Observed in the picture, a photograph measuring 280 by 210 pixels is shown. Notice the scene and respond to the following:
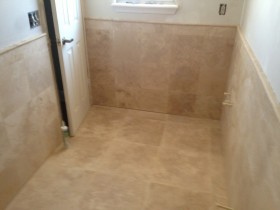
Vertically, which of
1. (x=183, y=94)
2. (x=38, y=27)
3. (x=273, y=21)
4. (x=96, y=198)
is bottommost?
(x=96, y=198)

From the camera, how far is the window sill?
2361mm

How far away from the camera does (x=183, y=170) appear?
2.10m

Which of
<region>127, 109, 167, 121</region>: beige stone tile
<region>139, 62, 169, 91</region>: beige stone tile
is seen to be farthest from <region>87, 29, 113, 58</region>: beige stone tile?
<region>127, 109, 167, 121</region>: beige stone tile

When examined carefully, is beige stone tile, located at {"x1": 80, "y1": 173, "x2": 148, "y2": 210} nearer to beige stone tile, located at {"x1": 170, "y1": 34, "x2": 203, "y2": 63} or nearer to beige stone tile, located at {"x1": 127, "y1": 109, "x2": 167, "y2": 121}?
beige stone tile, located at {"x1": 127, "y1": 109, "x2": 167, "y2": 121}

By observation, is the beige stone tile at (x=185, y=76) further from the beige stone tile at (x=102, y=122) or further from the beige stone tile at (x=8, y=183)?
the beige stone tile at (x=8, y=183)

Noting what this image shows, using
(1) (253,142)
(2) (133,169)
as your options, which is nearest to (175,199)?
(2) (133,169)

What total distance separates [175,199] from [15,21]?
163cm

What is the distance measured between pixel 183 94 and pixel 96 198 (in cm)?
143

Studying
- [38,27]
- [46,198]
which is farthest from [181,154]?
[38,27]

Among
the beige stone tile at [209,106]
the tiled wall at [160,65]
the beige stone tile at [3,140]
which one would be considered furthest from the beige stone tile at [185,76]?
the beige stone tile at [3,140]

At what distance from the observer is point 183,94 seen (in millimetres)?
2742

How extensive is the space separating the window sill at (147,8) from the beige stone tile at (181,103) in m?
0.84

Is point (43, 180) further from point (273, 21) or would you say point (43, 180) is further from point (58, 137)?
point (273, 21)

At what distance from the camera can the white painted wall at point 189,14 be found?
2.29 m
